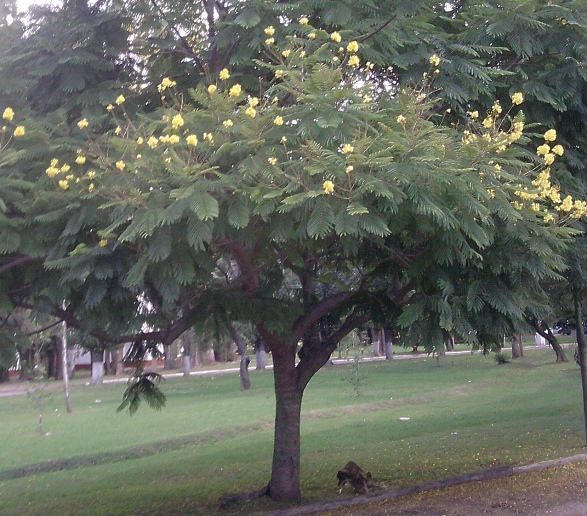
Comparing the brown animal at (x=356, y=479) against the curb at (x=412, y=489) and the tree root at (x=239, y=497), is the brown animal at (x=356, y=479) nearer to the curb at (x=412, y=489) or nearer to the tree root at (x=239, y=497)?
the curb at (x=412, y=489)

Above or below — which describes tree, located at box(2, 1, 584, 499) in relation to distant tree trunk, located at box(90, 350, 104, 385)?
above

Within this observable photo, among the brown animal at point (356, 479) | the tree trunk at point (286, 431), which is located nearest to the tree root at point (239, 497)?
the tree trunk at point (286, 431)

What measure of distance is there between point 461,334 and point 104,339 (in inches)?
154

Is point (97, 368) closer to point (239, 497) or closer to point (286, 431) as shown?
point (239, 497)

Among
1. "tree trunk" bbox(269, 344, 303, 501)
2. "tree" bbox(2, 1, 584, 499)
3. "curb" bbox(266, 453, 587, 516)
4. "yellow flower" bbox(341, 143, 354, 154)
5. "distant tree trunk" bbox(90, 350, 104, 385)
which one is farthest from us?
"distant tree trunk" bbox(90, 350, 104, 385)

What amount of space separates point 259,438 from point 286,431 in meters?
7.94

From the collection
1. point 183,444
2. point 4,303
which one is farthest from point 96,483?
point 4,303

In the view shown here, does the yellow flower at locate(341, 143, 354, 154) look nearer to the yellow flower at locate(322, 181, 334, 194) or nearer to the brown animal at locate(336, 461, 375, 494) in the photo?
the yellow flower at locate(322, 181, 334, 194)

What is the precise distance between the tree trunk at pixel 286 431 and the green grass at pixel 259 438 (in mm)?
275

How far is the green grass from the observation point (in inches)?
421

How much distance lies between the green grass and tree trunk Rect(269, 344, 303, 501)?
0.27m

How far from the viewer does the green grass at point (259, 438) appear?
1070 cm

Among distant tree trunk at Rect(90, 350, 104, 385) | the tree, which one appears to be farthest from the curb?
distant tree trunk at Rect(90, 350, 104, 385)

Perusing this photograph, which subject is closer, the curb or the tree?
the tree
